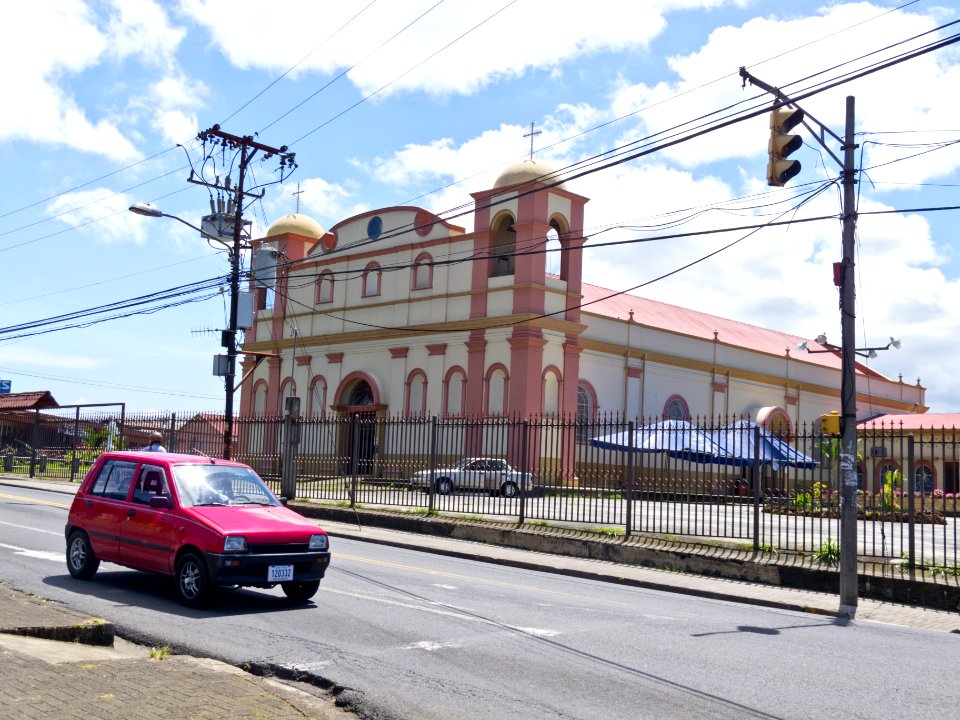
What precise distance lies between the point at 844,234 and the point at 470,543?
971 centimetres

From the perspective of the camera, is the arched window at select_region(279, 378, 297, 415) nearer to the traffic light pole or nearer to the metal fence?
the metal fence

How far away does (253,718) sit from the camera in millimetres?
6000

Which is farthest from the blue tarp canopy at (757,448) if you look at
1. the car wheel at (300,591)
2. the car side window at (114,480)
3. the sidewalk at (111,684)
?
the sidewalk at (111,684)

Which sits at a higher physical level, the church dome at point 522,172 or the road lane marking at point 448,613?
the church dome at point 522,172

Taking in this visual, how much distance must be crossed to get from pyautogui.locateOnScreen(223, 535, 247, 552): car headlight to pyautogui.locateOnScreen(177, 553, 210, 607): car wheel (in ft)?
1.06

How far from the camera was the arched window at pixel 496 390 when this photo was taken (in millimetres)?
36875

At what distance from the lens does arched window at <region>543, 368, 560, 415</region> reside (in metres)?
37.1

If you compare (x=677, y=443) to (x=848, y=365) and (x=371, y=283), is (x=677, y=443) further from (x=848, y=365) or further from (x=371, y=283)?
(x=371, y=283)

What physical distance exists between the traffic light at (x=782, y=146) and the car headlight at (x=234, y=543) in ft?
25.4

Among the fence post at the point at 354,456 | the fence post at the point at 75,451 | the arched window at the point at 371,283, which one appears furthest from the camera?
the arched window at the point at 371,283

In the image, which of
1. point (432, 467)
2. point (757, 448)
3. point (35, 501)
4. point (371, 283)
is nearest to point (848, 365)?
point (757, 448)

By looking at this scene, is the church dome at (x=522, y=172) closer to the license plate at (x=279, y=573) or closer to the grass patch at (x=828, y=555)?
the grass patch at (x=828, y=555)

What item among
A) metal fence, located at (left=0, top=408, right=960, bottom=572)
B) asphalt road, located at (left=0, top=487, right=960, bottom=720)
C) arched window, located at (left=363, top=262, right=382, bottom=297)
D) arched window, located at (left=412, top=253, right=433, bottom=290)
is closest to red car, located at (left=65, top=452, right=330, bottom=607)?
asphalt road, located at (left=0, top=487, right=960, bottom=720)

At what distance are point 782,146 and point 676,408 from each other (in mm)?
32518
